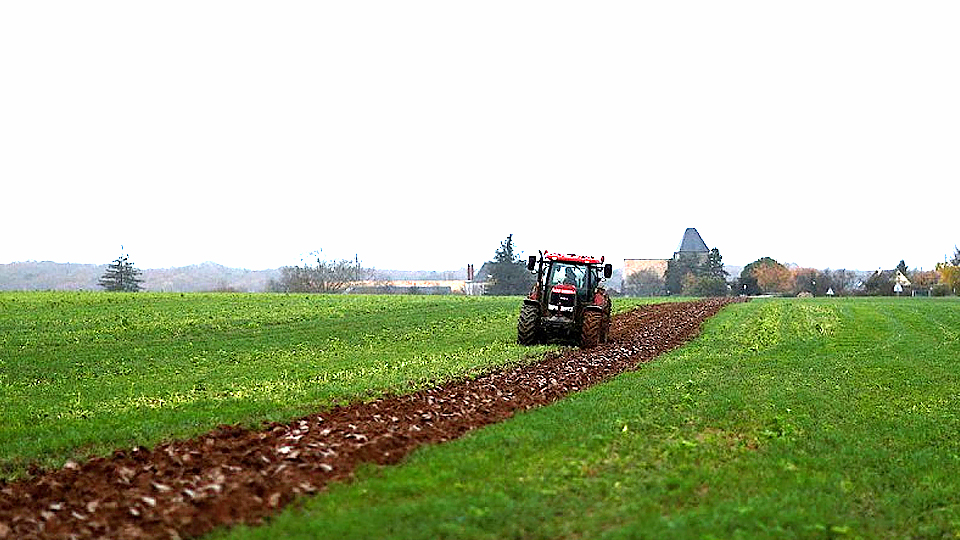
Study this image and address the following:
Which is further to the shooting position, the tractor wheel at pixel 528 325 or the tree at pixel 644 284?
the tree at pixel 644 284

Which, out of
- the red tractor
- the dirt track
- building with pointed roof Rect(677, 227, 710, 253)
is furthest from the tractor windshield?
building with pointed roof Rect(677, 227, 710, 253)

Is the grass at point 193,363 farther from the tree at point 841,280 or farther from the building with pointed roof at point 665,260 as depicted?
the building with pointed roof at point 665,260

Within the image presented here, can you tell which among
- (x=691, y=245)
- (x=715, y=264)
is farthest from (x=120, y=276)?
(x=691, y=245)

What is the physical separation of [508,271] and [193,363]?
82538 mm

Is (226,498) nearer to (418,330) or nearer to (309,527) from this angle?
(309,527)

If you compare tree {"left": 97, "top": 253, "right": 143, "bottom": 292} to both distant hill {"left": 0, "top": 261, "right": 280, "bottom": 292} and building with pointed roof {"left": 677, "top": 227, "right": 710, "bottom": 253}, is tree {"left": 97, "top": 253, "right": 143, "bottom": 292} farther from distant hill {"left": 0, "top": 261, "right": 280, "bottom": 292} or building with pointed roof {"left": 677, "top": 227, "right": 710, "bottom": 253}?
building with pointed roof {"left": 677, "top": 227, "right": 710, "bottom": 253}

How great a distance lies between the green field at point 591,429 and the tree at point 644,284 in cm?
10274

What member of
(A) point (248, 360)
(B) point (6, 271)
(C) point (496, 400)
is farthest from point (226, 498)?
(B) point (6, 271)

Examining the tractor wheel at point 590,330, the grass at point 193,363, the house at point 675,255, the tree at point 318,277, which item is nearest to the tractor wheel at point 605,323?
the tractor wheel at point 590,330

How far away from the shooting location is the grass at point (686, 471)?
880 centimetres

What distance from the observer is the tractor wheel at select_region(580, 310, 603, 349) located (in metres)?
29.3

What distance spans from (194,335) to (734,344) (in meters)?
18.3

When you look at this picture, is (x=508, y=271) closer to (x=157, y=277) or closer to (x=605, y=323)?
(x=157, y=277)

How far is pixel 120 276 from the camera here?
104812mm
